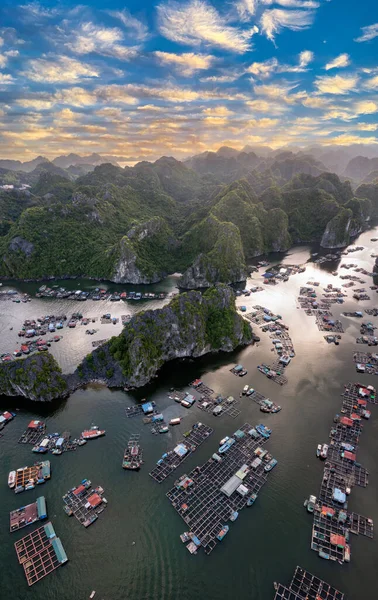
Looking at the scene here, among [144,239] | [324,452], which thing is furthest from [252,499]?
[144,239]

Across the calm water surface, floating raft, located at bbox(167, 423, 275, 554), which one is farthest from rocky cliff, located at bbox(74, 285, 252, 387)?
floating raft, located at bbox(167, 423, 275, 554)

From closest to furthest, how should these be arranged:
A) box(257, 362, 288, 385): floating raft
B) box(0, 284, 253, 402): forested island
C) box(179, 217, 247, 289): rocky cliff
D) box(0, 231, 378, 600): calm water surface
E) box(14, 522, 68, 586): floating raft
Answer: box(0, 231, 378, 600): calm water surface → box(14, 522, 68, 586): floating raft → box(0, 284, 253, 402): forested island → box(257, 362, 288, 385): floating raft → box(179, 217, 247, 289): rocky cliff

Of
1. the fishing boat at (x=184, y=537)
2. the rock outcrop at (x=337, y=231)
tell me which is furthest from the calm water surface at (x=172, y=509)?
the rock outcrop at (x=337, y=231)

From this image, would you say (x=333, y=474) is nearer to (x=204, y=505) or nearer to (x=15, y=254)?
(x=204, y=505)

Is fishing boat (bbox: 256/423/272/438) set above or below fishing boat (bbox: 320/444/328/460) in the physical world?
above

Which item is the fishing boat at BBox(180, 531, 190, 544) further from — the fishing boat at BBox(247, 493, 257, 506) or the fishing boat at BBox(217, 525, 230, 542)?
the fishing boat at BBox(247, 493, 257, 506)

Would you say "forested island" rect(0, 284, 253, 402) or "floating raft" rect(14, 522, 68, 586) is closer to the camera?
"floating raft" rect(14, 522, 68, 586)

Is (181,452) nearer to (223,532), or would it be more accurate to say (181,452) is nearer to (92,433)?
(223,532)

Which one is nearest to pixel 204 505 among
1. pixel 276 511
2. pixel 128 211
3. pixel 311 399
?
pixel 276 511
